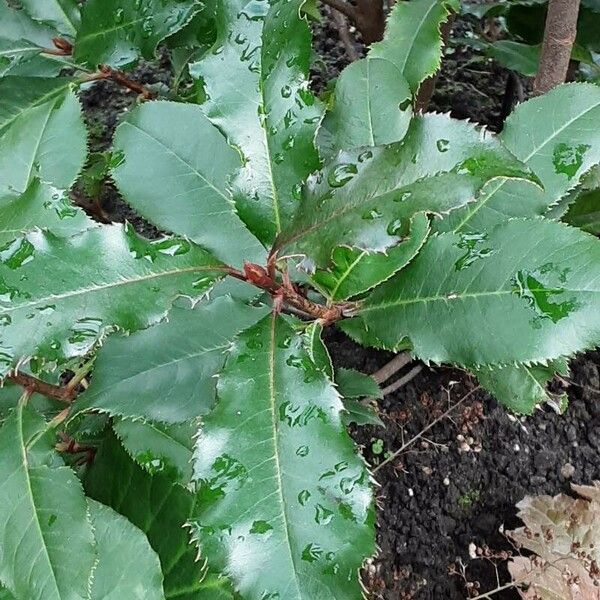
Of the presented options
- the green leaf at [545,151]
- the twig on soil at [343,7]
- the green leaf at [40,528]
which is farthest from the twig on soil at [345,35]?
the green leaf at [40,528]

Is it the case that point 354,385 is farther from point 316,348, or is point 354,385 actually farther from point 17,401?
point 17,401

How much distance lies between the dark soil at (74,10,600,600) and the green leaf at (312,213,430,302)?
2.14 feet

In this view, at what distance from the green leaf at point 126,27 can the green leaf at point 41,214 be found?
298mm

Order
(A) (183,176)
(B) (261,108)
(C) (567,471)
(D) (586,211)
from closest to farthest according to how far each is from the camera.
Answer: (B) (261,108), (A) (183,176), (D) (586,211), (C) (567,471)

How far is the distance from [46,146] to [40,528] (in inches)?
19.3

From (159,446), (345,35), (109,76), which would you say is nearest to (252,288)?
(159,446)

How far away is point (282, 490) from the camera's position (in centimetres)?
59

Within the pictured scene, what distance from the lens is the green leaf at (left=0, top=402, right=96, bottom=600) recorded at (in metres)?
0.69

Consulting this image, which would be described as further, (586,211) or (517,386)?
(586,211)

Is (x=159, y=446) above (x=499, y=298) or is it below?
below

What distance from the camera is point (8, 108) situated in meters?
1.01

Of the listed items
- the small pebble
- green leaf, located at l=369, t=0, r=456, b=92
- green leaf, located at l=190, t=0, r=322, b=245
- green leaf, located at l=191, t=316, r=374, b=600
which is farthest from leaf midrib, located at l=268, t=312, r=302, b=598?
the small pebble

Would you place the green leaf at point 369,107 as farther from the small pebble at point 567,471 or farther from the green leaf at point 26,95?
the small pebble at point 567,471

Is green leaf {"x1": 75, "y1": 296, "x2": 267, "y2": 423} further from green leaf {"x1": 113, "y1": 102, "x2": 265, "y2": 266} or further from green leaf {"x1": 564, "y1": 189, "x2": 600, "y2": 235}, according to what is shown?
green leaf {"x1": 564, "y1": 189, "x2": 600, "y2": 235}
